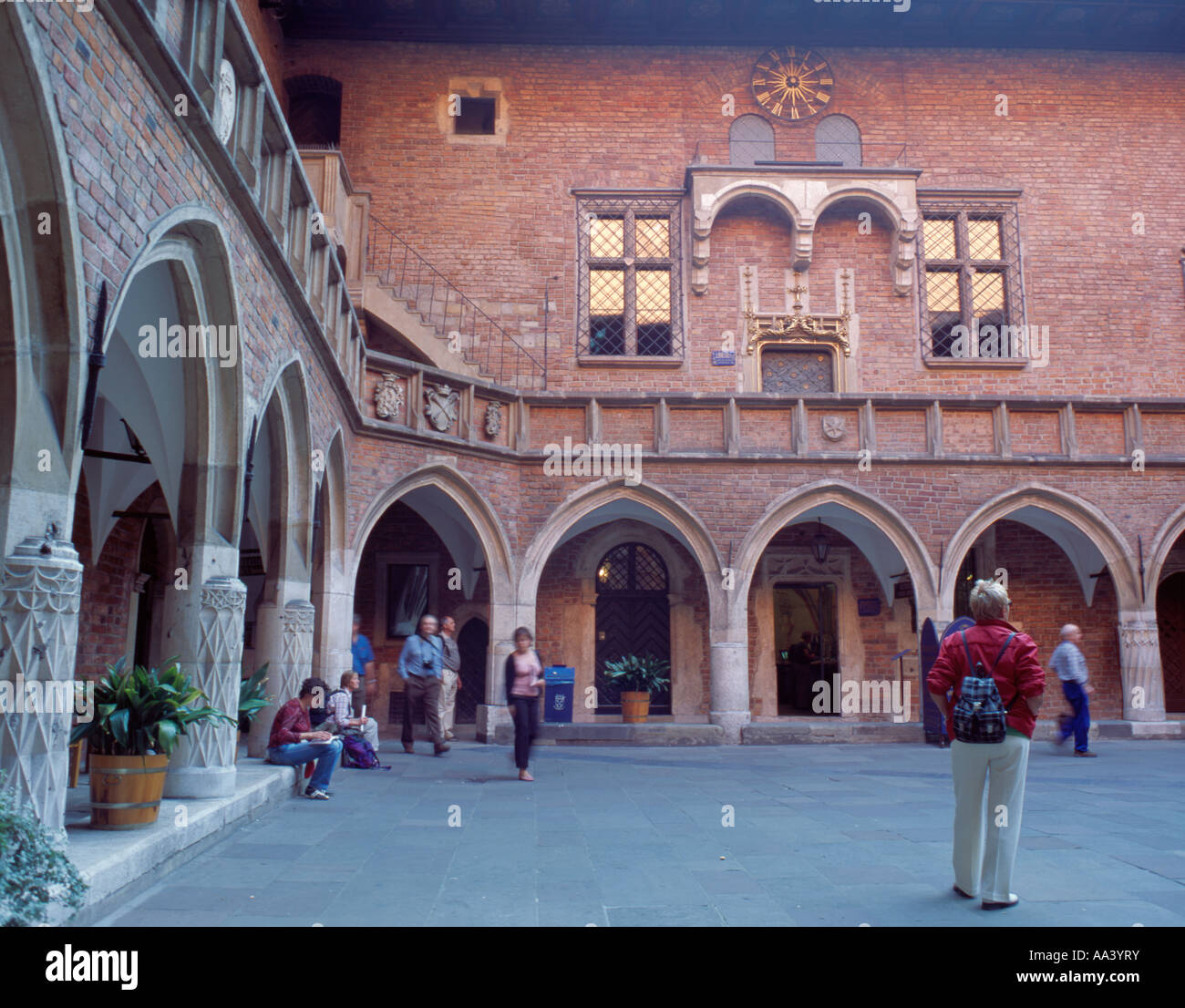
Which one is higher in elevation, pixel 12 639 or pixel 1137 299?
pixel 1137 299

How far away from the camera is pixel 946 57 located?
704 inches

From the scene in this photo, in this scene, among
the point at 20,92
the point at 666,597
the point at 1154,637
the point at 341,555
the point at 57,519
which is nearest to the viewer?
the point at 20,92

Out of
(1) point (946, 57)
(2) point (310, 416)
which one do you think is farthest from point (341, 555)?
(1) point (946, 57)

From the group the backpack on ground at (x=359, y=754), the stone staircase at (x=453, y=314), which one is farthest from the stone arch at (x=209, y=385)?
the stone staircase at (x=453, y=314)

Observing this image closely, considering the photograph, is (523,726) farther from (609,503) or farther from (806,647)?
(806,647)

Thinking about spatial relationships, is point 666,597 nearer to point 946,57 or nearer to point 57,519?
point 946,57

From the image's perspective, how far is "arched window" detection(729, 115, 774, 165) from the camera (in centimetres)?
1750

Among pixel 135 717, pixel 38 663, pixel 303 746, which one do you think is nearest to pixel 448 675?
pixel 303 746

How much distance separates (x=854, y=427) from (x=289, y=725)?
938 cm

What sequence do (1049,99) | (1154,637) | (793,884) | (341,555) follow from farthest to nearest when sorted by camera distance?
1. (1049,99)
2. (1154,637)
3. (341,555)
4. (793,884)

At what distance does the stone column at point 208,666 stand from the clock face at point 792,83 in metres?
14.5

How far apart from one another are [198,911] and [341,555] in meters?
7.80

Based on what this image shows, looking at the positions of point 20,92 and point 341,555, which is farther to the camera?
point 341,555

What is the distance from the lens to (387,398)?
1262 cm
